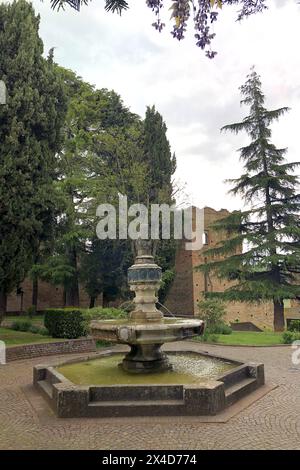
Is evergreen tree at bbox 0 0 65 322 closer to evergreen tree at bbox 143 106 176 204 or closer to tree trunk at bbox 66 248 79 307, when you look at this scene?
evergreen tree at bbox 143 106 176 204

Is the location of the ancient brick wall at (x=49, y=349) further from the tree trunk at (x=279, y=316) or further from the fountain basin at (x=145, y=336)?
the tree trunk at (x=279, y=316)

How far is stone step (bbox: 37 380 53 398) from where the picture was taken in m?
6.66

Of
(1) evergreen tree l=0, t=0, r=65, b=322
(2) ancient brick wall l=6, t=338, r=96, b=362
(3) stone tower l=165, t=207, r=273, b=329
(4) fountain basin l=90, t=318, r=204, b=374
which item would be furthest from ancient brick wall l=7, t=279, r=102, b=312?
(4) fountain basin l=90, t=318, r=204, b=374

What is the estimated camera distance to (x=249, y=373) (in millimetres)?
7859

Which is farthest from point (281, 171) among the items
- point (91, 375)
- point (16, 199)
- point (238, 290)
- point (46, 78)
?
point (91, 375)

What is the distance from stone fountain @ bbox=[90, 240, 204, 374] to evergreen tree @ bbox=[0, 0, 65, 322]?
551 centimetres

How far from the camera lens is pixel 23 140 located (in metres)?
13.4

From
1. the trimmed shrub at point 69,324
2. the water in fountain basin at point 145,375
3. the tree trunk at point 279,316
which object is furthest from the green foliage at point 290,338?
the trimmed shrub at point 69,324

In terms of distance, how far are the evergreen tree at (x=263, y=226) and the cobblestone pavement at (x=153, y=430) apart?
13485mm

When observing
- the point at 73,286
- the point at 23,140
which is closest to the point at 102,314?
the point at 23,140

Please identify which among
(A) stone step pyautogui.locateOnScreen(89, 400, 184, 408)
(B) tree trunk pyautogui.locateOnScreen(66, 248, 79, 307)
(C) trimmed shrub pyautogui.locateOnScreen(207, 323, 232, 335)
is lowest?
(C) trimmed shrub pyautogui.locateOnScreen(207, 323, 232, 335)

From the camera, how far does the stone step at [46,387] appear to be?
6.66m

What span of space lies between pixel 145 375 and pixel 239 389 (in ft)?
5.86

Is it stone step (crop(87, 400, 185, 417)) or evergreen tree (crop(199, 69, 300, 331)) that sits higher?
evergreen tree (crop(199, 69, 300, 331))
